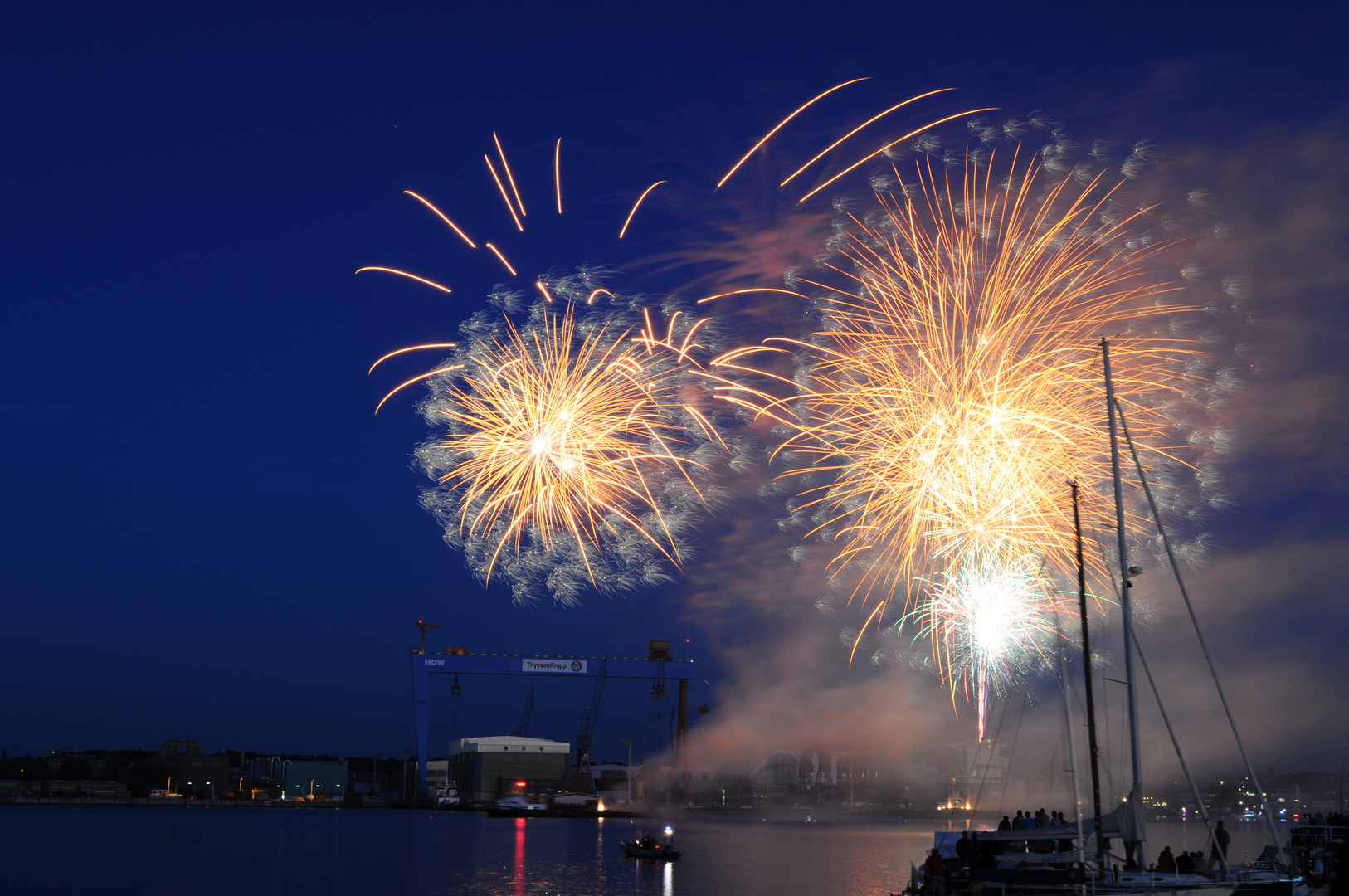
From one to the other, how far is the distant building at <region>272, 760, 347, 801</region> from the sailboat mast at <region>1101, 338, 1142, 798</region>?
6774 inches

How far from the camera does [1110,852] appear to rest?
2397 cm

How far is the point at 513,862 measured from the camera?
186ft

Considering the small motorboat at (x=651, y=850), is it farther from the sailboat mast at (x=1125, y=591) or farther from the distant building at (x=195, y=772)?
the distant building at (x=195, y=772)

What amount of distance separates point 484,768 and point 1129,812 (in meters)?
121

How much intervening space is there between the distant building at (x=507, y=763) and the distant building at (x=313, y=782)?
150 feet

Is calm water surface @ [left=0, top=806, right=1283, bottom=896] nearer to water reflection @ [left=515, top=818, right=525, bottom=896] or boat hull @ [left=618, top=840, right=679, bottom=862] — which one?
water reflection @ [left=515, top=818, right=525, bottom=896]

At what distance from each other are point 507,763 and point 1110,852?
4687 inches

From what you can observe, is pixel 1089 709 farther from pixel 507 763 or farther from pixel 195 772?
pixel 195 772

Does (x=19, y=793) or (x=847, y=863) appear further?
(x=19, y=793)

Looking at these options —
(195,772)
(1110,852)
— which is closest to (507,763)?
(195,772)

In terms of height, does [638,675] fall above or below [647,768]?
above

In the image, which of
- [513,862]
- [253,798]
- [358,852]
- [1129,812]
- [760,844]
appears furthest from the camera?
[253,798]

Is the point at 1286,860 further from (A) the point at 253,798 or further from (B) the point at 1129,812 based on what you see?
(A) the point at 253,798

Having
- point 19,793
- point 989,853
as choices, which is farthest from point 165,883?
point 19,793
